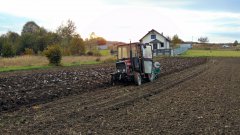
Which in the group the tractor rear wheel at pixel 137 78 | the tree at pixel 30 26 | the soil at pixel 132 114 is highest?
the tree at pixel 30 26

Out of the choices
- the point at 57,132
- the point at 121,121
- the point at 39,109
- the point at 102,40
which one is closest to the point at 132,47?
the point at 39,109

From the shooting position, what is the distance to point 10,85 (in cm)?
1884

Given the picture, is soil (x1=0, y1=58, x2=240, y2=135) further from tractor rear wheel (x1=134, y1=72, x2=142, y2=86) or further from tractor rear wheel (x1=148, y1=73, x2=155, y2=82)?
tractor rear wheel (x1=148, y1=73, x2=155, y2=82)

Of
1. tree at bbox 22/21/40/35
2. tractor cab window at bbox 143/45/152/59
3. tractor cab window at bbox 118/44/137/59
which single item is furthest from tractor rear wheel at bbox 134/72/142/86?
tree at bbox 22/21/40/35

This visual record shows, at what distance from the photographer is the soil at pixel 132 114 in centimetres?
917

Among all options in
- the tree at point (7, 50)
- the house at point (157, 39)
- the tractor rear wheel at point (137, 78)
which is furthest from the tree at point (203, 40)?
the tractor rear wheel at point (137, 78)

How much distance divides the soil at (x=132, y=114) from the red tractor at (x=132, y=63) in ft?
9.07

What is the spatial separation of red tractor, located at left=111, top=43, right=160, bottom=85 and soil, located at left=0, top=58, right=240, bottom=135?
2764 mm

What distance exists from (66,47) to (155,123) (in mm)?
54087

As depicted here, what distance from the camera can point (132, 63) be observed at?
1927 centimetres

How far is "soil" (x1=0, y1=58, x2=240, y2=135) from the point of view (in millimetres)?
9172

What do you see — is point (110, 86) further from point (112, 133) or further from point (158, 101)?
point (112, 133)

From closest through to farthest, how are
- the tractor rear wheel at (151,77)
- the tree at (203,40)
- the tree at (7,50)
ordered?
the tractor rear wheel at (151,77) < the tree at (7,50) < the tree at (203,40)

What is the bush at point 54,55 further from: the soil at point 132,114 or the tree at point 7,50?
the soil at point 132,114
